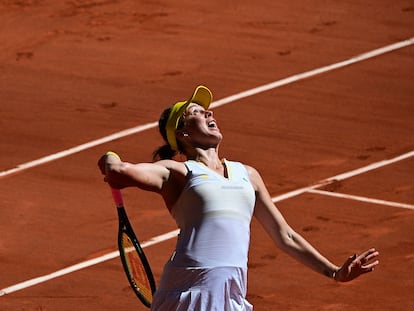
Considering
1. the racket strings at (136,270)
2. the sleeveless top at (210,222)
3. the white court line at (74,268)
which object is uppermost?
the sleeveless top at (210,222)

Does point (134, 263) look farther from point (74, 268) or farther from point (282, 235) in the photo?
point (74, 268)

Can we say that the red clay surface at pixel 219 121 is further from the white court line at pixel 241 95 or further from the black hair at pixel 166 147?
the black hair at pixel 166 147

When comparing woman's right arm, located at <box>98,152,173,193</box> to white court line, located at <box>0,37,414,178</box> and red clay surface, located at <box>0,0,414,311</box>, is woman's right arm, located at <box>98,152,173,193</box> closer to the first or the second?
red clay surface, located at <box>0,0,414,311</box>

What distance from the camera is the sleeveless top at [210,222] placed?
724 centimetres

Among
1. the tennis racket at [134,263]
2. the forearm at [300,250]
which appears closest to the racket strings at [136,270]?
the tennis racket at [134,263]

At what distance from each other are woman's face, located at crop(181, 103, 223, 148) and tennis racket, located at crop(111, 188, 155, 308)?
1.89 feet

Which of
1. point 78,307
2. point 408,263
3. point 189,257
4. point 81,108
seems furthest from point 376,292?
point 81,108

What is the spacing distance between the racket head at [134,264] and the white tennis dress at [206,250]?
22.5 inches

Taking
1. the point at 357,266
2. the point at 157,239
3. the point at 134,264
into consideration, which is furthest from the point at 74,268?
the point at 357,266

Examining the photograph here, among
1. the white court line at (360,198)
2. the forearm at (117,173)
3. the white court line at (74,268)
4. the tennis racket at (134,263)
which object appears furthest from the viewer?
the white court line at (360,198)

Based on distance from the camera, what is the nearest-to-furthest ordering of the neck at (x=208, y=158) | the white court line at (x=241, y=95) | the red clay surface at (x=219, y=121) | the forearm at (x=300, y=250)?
the neck at (x=208, y=158) < the forearm at (x=300, y=250) < the red clay surface at (x=219, y=121) < the white court line at (x=241, y=95)

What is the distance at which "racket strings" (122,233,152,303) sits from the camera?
322 inches

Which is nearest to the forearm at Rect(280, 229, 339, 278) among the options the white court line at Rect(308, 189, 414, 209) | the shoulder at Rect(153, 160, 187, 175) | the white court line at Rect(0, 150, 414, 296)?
the shoulder at Rect(153, 160, 187, 175)

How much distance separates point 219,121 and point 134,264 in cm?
791
